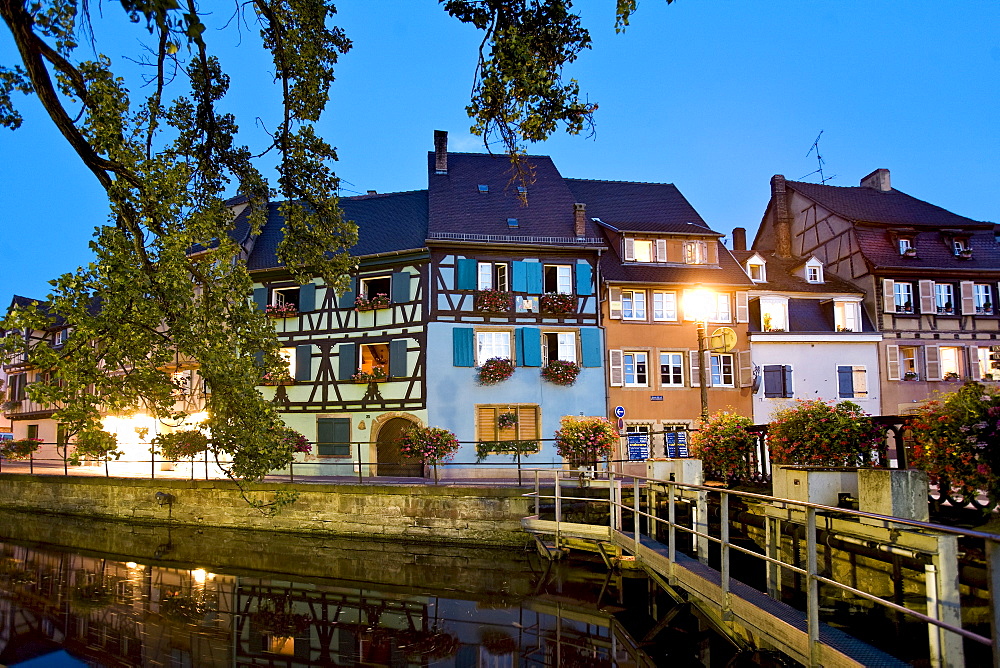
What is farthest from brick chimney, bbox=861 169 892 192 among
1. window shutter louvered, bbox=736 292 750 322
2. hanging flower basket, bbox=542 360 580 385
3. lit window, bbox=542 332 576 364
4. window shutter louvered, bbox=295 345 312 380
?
window shutter louvered, bbox=295 345 312 380

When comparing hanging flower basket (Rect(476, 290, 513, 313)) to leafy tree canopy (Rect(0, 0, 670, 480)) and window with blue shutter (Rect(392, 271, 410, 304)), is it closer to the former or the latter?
window with blue shutter (Rect(392, 271, 410, 304))

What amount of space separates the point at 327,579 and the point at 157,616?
3167 mm

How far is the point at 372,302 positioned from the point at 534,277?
5528mm

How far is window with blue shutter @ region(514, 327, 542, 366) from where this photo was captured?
23.7 meters

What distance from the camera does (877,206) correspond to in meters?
31.1

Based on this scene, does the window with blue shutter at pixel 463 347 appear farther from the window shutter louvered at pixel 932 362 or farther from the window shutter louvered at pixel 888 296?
the window shutter louvered at pixel 932 362

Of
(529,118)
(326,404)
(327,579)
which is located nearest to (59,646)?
(327,579)

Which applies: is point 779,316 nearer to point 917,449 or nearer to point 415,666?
point 917,449

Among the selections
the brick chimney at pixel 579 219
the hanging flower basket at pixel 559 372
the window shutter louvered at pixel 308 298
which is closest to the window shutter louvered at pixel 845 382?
the hanging flower basket at pixel 559 372

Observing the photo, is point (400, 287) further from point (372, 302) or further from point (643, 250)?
point (643, 250)

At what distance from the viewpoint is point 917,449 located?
331 inches

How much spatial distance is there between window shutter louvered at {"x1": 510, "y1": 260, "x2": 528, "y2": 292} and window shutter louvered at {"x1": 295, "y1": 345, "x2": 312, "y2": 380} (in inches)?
292

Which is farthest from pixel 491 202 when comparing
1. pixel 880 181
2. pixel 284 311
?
pixel 880 181

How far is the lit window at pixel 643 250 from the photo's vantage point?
26359 mm
